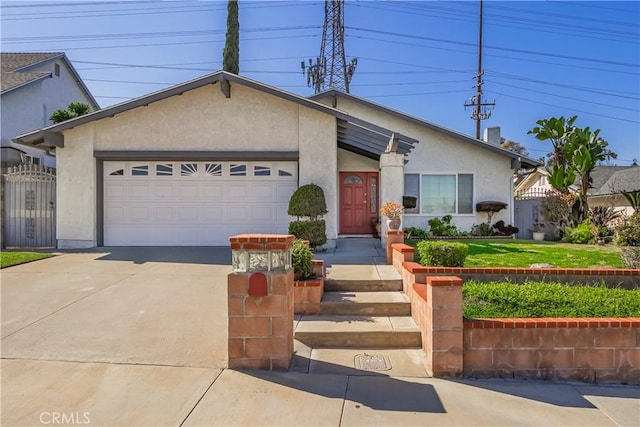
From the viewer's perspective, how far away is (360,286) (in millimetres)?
6059

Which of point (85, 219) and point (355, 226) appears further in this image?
point (355, 226)

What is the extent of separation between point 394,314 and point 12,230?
468 inches

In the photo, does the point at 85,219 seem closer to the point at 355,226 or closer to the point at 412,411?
the point at 355,226

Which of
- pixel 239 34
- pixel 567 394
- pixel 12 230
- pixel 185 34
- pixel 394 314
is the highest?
pixel 185 34

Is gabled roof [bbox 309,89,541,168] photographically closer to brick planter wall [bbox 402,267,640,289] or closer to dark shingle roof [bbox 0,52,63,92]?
brick planter wall [bbox 402,267,640,289]

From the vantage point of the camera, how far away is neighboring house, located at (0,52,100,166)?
15266 millimetres

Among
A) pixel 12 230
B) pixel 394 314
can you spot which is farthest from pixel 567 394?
pixel 12 230

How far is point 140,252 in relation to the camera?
32.3 ft

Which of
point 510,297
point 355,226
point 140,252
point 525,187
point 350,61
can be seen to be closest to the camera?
point 510,297

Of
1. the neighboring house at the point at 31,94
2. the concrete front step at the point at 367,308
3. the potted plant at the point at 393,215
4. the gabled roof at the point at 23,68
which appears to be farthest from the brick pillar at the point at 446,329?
the gabled roof at the point at 23,68

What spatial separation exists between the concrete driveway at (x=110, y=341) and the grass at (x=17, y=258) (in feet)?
1.87

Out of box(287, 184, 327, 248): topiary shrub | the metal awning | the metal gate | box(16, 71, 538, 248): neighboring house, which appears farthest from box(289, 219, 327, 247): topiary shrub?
the metal gate

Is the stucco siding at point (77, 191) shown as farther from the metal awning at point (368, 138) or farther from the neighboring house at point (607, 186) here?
the neighboring house at point (607, 186)

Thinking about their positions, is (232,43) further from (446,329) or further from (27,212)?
(446,329)
